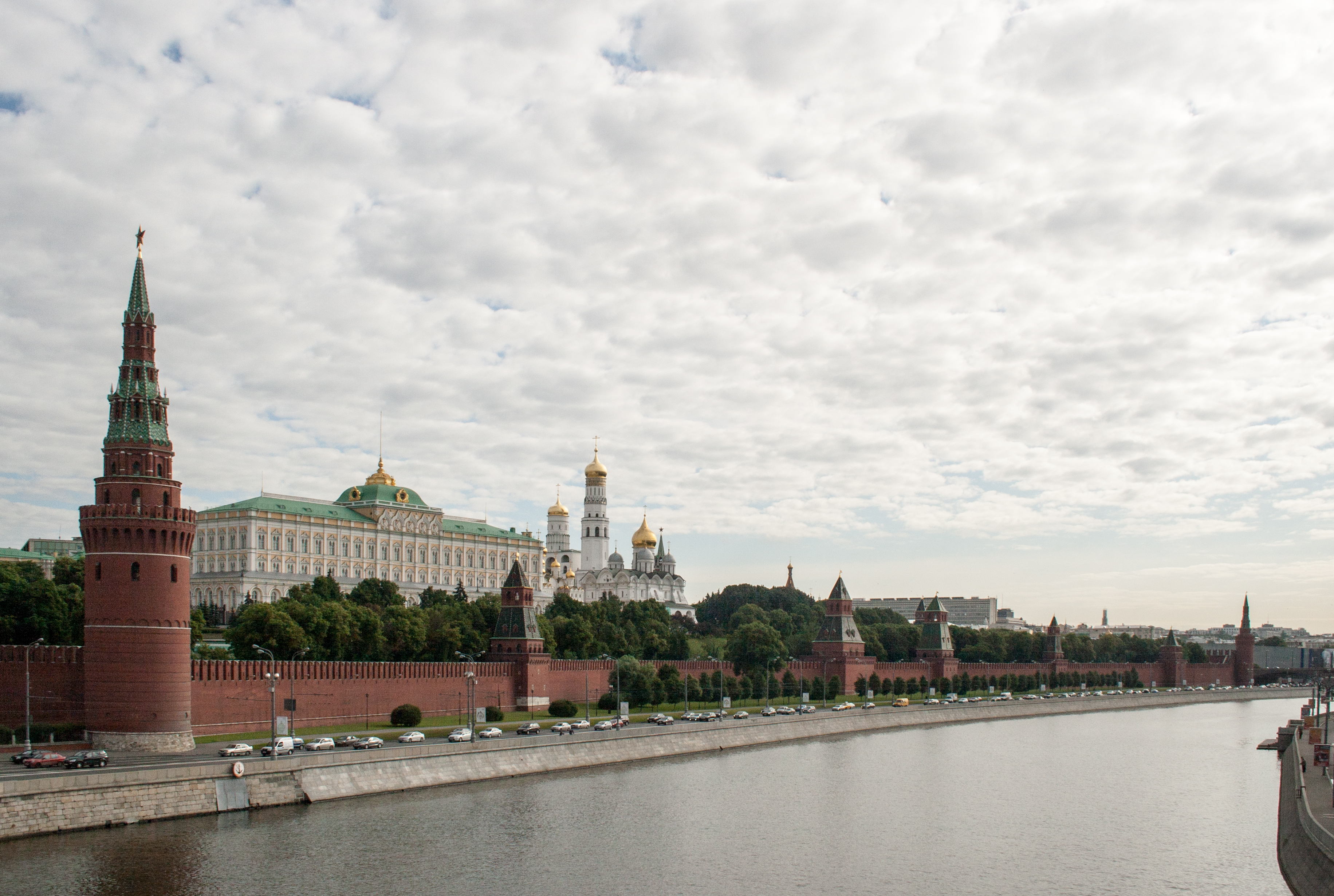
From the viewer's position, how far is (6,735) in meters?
43.5

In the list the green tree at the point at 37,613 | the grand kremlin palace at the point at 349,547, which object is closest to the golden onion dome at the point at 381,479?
the grand kremlin palace at the point at 349,547

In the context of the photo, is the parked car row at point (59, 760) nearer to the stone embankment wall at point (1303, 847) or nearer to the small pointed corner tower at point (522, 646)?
the small pointed corner tower at point (522, 646)

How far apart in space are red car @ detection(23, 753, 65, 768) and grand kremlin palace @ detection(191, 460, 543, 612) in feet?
191

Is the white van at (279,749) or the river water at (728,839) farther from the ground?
the white van at (279,749)

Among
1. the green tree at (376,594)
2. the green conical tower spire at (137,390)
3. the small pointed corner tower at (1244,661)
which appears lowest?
the small pointed corner tower at (1244,661)

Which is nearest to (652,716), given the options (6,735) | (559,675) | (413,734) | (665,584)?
(559,675)

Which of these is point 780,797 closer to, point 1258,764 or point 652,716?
point 652,716

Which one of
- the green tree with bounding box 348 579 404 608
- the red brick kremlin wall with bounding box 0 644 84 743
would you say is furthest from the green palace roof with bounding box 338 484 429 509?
the red brick kremlin wall with bounding box 0 644 84 743

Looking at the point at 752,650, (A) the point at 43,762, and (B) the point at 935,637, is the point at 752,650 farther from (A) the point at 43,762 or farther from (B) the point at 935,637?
(A) the point at 43,762

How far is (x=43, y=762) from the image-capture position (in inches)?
1492

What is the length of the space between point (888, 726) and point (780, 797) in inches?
1272

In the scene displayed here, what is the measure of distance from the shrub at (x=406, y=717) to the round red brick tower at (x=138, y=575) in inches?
499

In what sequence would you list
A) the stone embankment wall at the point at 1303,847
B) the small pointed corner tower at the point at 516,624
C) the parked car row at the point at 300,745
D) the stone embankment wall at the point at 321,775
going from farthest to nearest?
the small pointed corner tower at the point at 516,624 → the parked car row at the point at 300,745 → the stone embankment wall at the point at 321,775 → the stone embankment wall at the point at 1303,847

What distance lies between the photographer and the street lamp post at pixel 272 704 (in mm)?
42469
